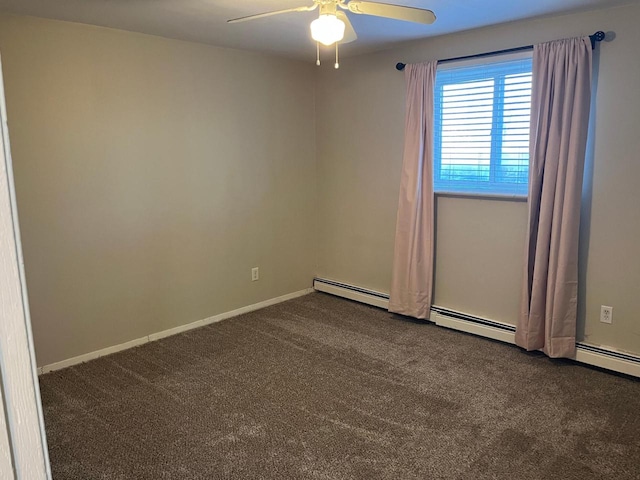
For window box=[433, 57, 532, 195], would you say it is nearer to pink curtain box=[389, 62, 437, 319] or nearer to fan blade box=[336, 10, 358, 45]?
pink curtain box=[389, 62, 437, 319]

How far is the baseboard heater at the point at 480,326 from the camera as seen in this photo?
9.98ft

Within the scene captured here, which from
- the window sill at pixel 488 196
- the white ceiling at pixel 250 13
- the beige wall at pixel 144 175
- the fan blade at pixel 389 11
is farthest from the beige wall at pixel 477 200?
the fan blade at pixel 389 11

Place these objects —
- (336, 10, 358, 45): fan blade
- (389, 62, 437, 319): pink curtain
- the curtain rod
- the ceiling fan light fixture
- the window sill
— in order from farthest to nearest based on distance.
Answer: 1. (389, 62, 437, 319): pink curtain
2. the window sill
3. the curtain rod
4. (336, 10, 358, 45): fan blade
5. the ceiling fan light fixture

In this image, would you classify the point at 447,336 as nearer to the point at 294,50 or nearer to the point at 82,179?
the point at 294,50

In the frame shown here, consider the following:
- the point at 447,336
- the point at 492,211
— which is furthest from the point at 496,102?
the point at 447,336

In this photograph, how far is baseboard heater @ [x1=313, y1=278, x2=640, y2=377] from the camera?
3041mm

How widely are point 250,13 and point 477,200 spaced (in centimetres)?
204

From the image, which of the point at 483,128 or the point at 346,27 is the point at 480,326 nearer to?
the point at 483,128

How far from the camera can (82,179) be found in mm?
3223

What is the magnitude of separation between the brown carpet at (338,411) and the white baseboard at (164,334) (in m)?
0.07

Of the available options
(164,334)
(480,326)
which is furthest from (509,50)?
(164,334)

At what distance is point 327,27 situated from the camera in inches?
83.0

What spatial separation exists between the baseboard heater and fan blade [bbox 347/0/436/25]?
7.35ft

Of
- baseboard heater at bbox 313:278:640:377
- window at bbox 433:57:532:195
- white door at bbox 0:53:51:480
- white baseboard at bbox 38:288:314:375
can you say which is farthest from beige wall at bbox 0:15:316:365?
white door at bbox 0:53:51:480
